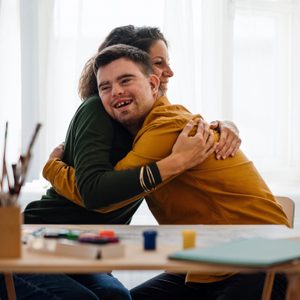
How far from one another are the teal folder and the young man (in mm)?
488

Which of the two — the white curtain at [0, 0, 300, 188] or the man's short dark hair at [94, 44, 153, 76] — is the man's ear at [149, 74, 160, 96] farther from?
the white curtain at [0, 0, 300, 188]

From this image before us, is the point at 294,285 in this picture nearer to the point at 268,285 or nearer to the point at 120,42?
the point at 268,285

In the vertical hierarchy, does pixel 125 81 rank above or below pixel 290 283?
above

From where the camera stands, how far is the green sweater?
1666 mm

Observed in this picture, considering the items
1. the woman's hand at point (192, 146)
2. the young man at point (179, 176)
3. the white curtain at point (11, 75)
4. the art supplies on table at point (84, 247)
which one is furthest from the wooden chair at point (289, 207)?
the white curtain at point (11, 75)

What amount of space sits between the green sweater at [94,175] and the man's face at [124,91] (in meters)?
0.04

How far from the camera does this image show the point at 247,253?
1.17m

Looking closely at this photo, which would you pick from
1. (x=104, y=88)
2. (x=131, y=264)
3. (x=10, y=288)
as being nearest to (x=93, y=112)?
(x=104, y=88)

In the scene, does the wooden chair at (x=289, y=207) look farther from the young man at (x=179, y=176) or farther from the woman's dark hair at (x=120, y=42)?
the woman's dark hair at (x=120, y=42)

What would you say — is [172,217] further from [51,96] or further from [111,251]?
[51,96]

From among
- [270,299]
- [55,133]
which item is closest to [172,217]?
[270,299]

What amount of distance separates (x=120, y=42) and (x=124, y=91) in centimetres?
35

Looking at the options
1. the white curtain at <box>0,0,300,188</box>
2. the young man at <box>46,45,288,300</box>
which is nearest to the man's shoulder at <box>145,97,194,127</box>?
the young man at <box>46,45,288,300</box>

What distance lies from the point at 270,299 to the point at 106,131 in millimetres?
621
